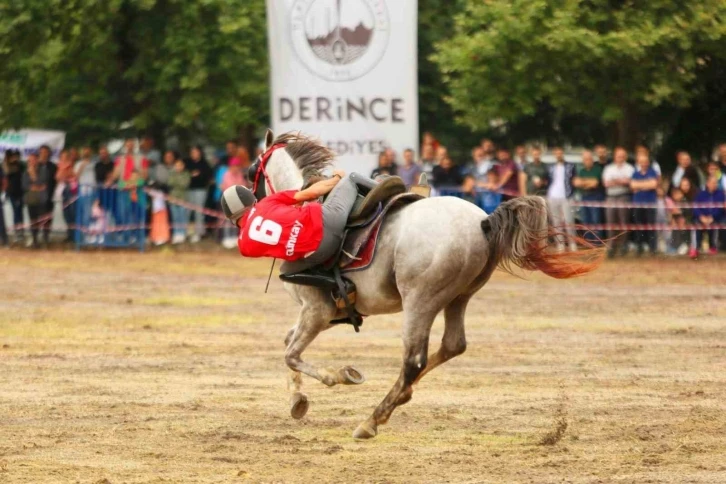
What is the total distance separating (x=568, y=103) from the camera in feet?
78.4

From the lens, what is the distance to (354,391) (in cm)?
1168

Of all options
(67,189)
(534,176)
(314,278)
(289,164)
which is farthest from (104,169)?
(314,278)

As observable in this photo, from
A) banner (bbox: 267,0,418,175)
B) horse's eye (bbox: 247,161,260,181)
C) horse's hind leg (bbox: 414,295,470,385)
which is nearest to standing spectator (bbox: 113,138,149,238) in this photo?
banner (bbox: 267,0,418,175)

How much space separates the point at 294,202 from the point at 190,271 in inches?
501

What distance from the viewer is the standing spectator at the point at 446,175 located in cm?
2314

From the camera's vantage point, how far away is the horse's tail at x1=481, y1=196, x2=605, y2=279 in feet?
30.9

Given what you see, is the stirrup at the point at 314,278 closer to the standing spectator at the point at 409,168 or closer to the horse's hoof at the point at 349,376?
the horse's hoof at the point at 349,376

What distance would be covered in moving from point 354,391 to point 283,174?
86.2 inches

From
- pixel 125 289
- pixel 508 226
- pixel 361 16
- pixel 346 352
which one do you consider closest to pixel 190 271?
pixel 125 289

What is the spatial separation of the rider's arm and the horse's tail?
3.69 feet

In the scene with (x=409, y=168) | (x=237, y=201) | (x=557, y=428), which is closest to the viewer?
(x=557, y=428)

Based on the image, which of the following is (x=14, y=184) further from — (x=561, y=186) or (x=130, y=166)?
(x=561, y=186)

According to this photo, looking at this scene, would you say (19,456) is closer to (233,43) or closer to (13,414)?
(13,414)

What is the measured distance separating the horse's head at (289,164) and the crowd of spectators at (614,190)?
11.6m
